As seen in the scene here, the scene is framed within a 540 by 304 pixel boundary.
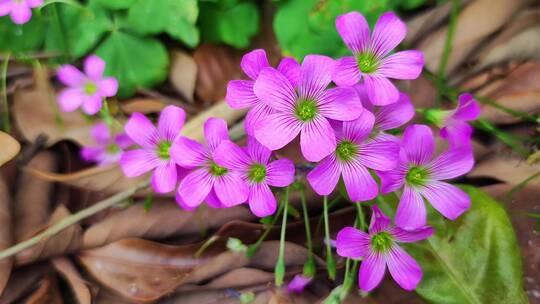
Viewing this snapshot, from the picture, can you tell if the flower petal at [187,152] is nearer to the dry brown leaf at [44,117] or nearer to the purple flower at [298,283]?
the purple flower at [298,283]

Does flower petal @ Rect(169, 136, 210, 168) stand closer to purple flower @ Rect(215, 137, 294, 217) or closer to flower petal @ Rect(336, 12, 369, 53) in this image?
purple flower @ Rect(215, 137, 294, 217)

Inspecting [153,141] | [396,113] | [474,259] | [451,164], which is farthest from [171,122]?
[474,259]

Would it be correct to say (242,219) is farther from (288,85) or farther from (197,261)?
(288,85)

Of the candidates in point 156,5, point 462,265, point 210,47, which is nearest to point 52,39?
point 156,5

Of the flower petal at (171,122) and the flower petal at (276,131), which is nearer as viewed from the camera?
the flower petal at (276,131)

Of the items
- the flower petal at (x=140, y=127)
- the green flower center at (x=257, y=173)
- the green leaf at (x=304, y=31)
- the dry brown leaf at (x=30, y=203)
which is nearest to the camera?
the green flower center at (x=257, y=173)

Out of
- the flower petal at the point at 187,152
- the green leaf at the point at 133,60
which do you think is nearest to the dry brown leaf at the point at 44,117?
the green leaf at the point at 133,60

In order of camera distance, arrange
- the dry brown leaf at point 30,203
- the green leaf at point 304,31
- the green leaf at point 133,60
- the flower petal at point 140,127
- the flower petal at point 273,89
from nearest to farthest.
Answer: the flower petal at point 273,89
the flower petal at point 140,127
the dry brown leaf at point 30,203
the green leaf at point 304,31
the green leaf at point 133,60

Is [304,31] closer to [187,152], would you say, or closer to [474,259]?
[187,152]
